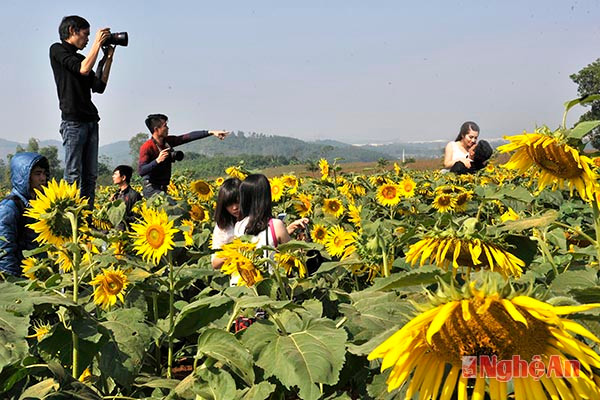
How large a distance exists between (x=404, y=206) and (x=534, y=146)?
3616 mm

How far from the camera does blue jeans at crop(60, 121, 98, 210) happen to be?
14.6ft

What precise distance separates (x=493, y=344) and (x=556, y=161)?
2.82ft

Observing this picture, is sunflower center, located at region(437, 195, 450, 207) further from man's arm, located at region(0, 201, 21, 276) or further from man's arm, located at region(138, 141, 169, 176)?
man's arm, located at region(0, 201, 21, 276)

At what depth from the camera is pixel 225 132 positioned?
6098mm

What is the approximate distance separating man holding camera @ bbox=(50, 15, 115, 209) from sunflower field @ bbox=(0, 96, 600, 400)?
1.54m

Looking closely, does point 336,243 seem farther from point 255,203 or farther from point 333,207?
point 333,207

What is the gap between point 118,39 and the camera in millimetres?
4938

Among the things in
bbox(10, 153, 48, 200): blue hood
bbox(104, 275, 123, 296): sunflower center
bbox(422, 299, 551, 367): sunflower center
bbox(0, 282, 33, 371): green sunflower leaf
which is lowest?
bbox(104, 275, 123, 296): sunflower center

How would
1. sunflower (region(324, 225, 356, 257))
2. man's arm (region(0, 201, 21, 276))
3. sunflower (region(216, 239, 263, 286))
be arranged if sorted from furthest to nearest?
sunflower (region(324, 225, 356, 257)), man's arm (region(0, 201, 21, 276)), sunflower (region(216, 239, 263, 286))

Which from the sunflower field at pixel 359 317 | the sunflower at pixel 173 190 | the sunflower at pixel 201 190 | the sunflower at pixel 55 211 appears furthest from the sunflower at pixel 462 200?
the sunflower at pixel 55 211

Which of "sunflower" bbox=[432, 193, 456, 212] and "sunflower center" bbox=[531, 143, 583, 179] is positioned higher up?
"sunflower center" bbox=[531, 143, 583, 179]

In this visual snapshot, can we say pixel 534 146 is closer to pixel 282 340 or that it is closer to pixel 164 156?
pixel 282 340

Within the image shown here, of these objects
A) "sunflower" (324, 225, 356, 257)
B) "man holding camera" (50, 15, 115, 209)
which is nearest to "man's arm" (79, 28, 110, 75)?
"man holding camera" (50, 15, 115, 209)

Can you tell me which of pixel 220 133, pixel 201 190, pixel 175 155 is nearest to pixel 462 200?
pixel 201 190
